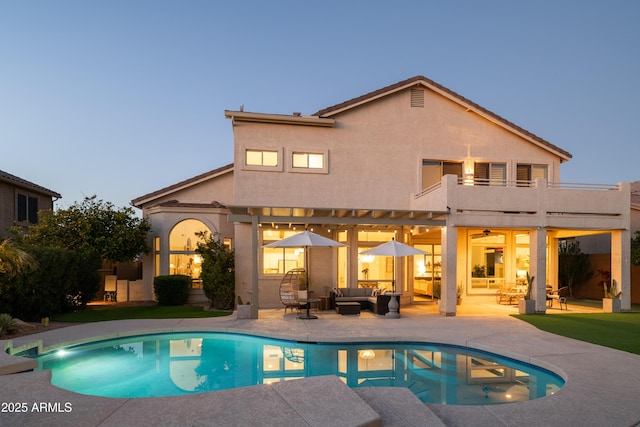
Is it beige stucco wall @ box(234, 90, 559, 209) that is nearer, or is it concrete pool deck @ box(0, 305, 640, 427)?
concrete pool deck @ box(0, 305, 640, 427)

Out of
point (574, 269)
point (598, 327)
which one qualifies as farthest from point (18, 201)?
point (574, 269)

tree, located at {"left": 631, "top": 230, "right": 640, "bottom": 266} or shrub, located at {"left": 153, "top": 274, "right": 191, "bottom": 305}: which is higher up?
tree, located at {"left": 631, "top": 230, "right": 640, "bottom": 266}

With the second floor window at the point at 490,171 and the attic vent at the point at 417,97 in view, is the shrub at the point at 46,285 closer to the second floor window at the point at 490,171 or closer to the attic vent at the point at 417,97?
the attic vent at the point at 417,97

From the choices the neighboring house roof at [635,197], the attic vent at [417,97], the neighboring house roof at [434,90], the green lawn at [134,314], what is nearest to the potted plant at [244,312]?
the green lawn at [134,314]

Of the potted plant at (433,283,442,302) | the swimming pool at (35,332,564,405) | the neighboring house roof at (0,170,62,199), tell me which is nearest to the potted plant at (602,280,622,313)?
the potted plant at (433,283,442,302)

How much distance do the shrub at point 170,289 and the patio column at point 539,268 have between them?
543 inches

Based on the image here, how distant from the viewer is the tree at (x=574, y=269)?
20297 mm

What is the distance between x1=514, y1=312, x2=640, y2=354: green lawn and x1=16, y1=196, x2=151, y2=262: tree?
1537 centimetres

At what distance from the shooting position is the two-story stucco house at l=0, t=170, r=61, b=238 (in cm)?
1955

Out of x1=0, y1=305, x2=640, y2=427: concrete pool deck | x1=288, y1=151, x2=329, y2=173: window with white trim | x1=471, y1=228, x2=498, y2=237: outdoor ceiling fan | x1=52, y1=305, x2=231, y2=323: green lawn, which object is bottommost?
x1=52, y1=305, x2=231, y2=323: green lawn

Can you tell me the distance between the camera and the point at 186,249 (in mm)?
17750

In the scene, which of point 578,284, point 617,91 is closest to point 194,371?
point 578,284

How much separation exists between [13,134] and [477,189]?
9484 centimetres

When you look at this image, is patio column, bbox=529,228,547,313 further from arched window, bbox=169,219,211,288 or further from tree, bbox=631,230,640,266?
arched window, bbox=169,219,211,288
